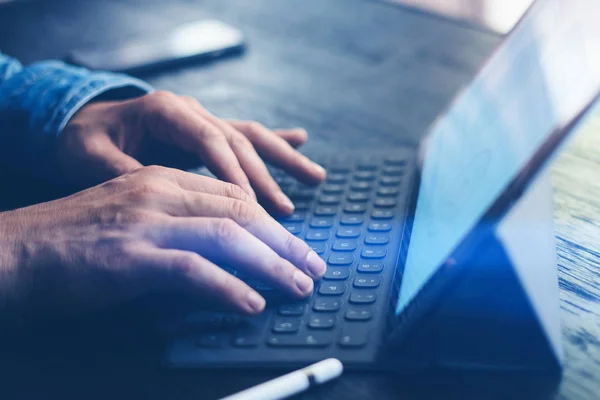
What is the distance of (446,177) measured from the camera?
644mm

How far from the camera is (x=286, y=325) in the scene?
51 cm

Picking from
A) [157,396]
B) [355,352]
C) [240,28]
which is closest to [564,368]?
[355,352]

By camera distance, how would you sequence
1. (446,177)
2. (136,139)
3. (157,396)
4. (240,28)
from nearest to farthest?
1. (157,396)
2. (446,177)
3. (136,139)
4. (240,28)

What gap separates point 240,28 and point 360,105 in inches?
14.7

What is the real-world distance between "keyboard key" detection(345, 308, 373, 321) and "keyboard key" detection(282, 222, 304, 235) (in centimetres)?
15

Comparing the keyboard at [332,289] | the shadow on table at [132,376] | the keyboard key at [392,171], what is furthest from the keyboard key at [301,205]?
the shadow on table at [132,376]

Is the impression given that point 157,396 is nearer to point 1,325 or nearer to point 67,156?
point 1,325

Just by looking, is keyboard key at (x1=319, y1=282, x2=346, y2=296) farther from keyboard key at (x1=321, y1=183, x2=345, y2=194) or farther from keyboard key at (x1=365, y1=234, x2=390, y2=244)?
keyboard key at (x1=321, y1=183, x2=345, y2=194)

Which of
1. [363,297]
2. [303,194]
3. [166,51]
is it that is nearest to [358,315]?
[363,297]

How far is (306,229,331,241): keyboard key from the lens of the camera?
628 millimetres

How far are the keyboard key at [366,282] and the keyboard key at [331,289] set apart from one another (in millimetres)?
11

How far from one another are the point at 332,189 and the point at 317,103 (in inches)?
10.3

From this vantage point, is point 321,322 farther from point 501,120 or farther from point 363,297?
point 501,120

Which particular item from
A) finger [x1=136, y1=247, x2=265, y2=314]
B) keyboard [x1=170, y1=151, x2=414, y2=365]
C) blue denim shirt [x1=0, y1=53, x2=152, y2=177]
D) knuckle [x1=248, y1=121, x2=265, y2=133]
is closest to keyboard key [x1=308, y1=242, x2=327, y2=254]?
keyboard [x1=170, y1=151, x2=414, y2=365]
